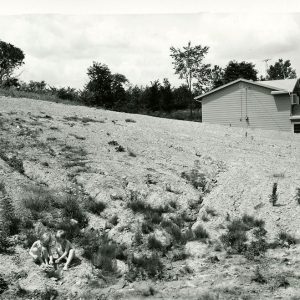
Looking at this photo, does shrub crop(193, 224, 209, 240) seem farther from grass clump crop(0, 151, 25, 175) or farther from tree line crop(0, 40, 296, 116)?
tree line crop(0, 40, 296, 116)

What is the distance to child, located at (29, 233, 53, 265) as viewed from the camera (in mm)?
8297

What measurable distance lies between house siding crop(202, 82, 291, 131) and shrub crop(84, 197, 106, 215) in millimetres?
21452

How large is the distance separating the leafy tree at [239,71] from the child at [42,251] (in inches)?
1891

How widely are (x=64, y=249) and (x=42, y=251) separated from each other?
0.52 m

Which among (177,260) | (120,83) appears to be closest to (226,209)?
(177,260)

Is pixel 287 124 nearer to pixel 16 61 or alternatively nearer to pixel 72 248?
pixel 72 248

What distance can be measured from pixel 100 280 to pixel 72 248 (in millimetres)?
1032

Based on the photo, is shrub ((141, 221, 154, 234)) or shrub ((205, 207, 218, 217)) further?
shrub ((205, 207, 218, 217))

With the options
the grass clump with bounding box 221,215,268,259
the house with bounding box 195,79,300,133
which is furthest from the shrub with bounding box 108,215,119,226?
the house with bounding box 195,79,300,133

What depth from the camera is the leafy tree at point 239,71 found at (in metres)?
53.6

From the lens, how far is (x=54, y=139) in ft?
49.9

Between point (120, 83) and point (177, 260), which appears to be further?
point (120, 83)

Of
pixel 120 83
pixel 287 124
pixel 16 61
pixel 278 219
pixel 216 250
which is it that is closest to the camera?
pixel 216 250

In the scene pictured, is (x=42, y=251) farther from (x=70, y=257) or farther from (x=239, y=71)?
(x=239, y=71)
